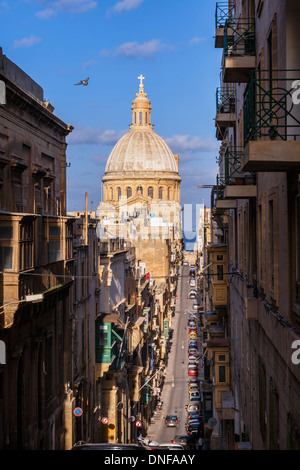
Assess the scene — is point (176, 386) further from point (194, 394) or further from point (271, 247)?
point (271, 247)

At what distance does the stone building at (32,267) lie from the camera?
1551cm

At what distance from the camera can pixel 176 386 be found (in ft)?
212

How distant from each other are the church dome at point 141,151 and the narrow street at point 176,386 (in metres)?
29.7

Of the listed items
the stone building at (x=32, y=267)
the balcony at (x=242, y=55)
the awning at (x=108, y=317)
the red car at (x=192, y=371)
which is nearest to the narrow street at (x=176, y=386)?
the red car at (x=192, y=371)

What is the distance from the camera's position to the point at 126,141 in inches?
5032

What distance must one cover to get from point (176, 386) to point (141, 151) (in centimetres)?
6730

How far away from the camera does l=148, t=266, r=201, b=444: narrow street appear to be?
161ft

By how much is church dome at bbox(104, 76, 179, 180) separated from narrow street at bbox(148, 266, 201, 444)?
97.3 feet

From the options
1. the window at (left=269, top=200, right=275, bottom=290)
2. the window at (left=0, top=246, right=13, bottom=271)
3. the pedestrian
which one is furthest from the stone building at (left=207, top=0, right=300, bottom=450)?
the pedestrian

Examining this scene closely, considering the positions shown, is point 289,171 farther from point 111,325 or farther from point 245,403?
point 111,325

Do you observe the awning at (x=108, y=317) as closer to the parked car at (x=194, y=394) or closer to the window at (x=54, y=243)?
the window at (x=54, y=243)

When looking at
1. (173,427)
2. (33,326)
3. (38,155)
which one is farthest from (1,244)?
(173,427)

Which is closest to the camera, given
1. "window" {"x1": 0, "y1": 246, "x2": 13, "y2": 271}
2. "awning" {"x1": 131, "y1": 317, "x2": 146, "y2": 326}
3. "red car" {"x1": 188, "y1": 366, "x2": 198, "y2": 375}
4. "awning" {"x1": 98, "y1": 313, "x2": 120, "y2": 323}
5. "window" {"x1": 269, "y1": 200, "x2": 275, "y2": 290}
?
"window" {"x1": 269, "y1": 200, "x2": 275, "y2": 290}

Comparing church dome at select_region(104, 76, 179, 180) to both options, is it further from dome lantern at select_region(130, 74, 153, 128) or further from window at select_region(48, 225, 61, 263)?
window at select_region(48, 225, 61, 263)
